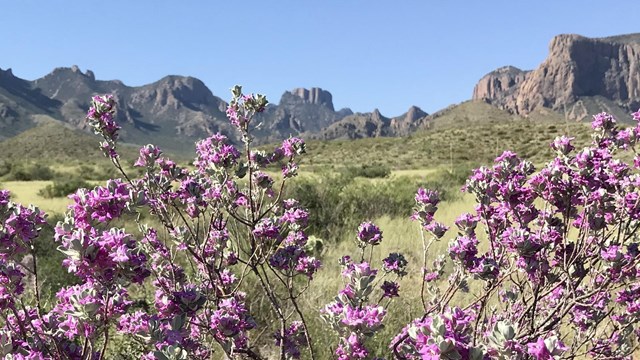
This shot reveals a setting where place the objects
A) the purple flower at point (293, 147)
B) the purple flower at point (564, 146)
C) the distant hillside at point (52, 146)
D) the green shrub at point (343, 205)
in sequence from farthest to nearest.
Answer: the distant hillside at point (52, 146) → the green shrub at point (343, 205) → the purple flower at point (293, 147) → the purple flower at point (564, 146)

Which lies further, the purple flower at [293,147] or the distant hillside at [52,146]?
the distant hillside at [52,146]

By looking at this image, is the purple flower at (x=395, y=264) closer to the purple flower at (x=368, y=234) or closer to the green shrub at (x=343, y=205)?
the purple flower at (x=368, y=234)

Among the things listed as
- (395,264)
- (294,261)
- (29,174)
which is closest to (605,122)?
(395,264)

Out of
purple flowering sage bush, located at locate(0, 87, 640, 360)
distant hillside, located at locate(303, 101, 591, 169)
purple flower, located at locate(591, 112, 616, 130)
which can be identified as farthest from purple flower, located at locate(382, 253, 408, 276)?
distant hillside, located at locate(303, 101, 591, 169)

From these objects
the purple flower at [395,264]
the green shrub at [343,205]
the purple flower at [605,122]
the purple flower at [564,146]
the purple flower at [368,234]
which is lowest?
the green shrub at [343,205]

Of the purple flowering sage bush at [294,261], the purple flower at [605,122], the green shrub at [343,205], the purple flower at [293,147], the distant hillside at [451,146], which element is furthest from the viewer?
the distant hillside at [451,146]

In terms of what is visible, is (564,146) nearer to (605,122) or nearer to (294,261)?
(605,122)

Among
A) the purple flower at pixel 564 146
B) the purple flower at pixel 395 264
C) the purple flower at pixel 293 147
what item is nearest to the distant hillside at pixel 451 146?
the purple flower at pixel 293 147

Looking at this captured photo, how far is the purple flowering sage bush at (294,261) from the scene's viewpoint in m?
1.82

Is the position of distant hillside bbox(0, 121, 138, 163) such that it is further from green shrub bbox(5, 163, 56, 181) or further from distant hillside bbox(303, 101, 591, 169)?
green shrub bbox(5, 163, 56, 181)

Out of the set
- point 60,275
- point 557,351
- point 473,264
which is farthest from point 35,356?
point 60,275

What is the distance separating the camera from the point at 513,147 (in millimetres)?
40438

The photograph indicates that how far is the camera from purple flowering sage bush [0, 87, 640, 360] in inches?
71.6

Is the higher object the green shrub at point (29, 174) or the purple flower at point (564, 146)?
the purple flower at point (564, 146)
